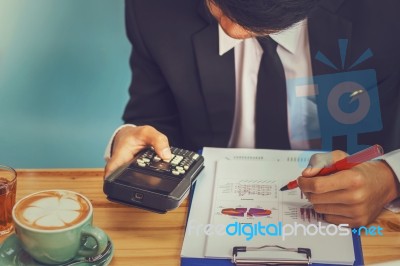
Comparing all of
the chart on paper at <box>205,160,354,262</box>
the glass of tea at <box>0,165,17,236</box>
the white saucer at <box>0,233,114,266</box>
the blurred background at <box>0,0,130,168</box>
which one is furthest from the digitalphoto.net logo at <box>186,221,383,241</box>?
the blurred background at <box>0,0,130,168</box>

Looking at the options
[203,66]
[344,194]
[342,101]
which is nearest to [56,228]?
[344,194]

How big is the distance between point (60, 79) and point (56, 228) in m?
0.76

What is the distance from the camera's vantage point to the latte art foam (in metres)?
0.79

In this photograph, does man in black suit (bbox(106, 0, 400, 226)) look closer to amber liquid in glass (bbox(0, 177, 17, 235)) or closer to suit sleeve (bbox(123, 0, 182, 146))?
suit sleeve (bbox(123, 0, 182, 146))

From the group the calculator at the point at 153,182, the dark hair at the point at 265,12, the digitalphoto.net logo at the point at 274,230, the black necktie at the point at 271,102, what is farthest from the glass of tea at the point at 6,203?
the black necktie at the point at 271,102

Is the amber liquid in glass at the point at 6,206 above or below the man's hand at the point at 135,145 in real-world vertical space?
below

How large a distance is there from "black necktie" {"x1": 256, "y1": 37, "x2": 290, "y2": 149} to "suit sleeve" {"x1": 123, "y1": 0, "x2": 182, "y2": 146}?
0.18 metres

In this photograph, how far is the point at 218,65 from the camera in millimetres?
1191

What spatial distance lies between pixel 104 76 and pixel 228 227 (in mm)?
691

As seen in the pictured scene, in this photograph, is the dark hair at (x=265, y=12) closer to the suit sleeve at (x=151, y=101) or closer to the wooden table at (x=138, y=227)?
the wooden table at (x=138, y=227)

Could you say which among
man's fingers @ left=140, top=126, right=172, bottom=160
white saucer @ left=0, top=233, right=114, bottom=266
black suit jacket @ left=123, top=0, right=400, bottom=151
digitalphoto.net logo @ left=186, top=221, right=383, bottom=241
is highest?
black suit jacket @ left=123, top=0, right=400, bottom=151

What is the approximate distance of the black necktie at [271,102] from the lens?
1.18 meters

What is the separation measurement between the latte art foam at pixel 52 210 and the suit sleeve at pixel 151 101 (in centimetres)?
47

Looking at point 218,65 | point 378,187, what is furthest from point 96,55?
point 378,187
